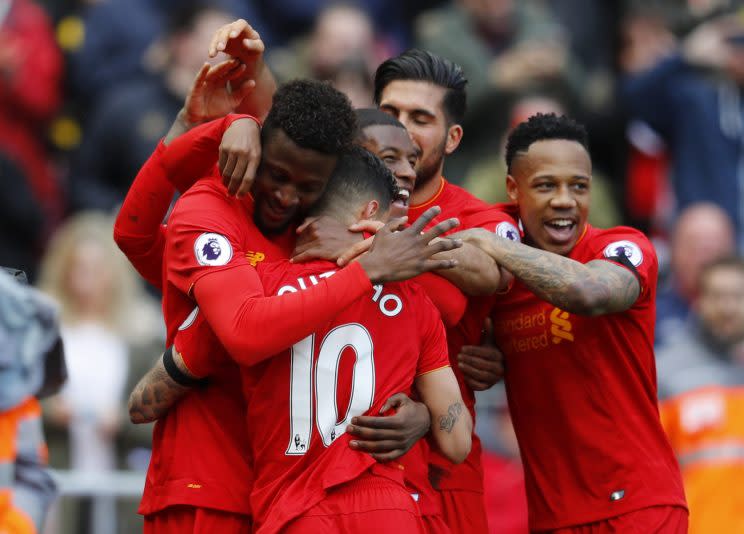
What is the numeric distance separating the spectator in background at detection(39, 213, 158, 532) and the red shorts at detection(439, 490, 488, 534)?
3.17 metres

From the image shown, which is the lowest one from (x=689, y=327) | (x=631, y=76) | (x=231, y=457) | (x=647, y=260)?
(x=231, y=457)

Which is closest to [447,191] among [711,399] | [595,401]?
[595,401]

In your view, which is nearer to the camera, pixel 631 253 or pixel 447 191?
pixel 631 253

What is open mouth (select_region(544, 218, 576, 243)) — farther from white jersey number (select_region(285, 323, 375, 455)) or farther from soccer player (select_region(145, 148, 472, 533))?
white jersey number (select_region(285, 323, 375, 455))

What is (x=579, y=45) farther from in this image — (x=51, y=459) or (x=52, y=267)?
(x=51, y=459)

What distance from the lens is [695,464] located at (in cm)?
848

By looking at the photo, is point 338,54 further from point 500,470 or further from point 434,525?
point 434,525

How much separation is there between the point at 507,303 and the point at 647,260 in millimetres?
616

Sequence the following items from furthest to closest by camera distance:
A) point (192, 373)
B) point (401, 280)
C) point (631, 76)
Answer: point (631, 76) → point (192, 373) → point (401, 280)

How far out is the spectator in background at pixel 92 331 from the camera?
29.3 ft

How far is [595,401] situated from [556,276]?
0.66 m

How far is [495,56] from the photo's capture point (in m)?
11.3

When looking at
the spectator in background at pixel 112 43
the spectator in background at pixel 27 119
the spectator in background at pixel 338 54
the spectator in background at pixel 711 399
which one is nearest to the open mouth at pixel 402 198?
the spectator in background at pixel 711 399

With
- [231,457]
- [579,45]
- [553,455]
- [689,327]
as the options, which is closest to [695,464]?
[689,327]
